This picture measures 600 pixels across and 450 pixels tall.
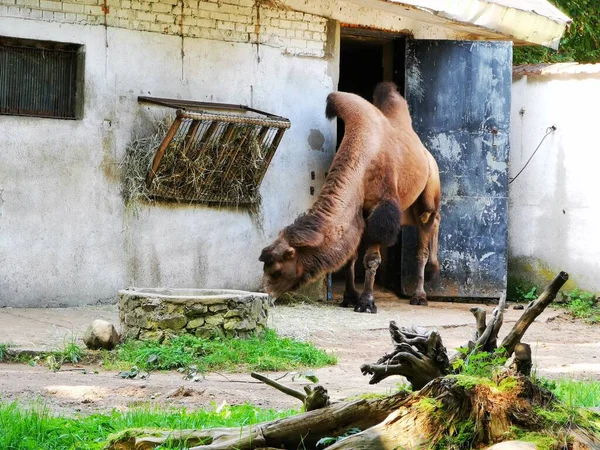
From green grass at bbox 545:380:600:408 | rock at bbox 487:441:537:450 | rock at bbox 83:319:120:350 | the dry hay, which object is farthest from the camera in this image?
the dry hay

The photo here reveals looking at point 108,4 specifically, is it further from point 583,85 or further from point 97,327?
point 583,85

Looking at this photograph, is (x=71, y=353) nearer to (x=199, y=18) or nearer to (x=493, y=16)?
(x=199, y=18)

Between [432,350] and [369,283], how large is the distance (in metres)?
7.73

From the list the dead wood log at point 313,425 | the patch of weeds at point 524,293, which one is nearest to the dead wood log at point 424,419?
the dead wood log at point 313,425

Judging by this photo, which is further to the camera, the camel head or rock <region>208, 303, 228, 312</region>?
the camel head

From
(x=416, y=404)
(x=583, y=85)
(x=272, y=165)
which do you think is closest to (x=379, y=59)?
(x=583, y=85)

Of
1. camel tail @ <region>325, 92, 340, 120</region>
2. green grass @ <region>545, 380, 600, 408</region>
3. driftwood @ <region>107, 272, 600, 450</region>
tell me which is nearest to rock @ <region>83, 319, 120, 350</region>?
green grass @ <region>545, 380, 600, 408</region>

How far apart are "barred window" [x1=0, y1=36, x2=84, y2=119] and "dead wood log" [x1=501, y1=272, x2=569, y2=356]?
23.9 ft

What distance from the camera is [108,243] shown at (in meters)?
10.9

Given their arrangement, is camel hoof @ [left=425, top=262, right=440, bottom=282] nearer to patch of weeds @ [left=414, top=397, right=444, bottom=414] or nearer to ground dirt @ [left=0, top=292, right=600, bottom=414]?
ground dirt @ [left=0, top=292, right=600, bottom=414]

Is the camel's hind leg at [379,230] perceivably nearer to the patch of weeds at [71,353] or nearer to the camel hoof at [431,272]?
the camel hoof at [431,272]

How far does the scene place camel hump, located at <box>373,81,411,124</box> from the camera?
12852mm

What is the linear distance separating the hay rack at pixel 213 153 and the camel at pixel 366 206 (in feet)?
2.95

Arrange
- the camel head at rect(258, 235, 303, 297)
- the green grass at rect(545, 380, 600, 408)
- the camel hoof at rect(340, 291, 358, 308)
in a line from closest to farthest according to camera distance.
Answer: the green grass at rect(545, 380, 600, 408) → the camel head at rect(258, 235, 303, 297) → the camel hoof at rect(340, 291, 358, 308)
